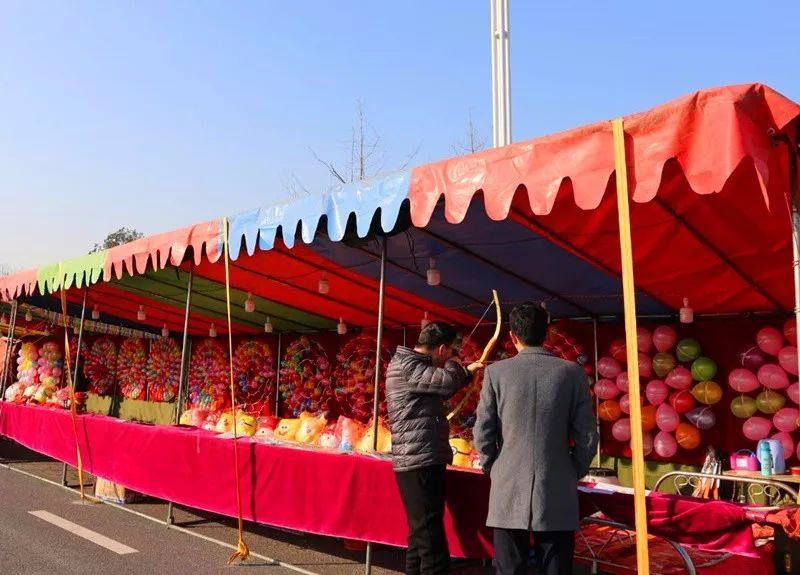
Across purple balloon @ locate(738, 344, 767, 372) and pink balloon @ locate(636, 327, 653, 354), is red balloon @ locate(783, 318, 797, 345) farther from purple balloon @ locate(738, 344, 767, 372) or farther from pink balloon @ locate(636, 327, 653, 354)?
pink balloon @ locate(636, 327, 653, 354)

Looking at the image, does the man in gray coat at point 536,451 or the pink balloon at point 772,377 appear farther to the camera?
the pink balloon at point 772,377

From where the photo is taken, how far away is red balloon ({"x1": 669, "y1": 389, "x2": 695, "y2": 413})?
6.84 metres

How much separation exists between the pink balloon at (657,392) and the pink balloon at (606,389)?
39 cm

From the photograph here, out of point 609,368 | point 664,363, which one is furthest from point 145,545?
point 664,363

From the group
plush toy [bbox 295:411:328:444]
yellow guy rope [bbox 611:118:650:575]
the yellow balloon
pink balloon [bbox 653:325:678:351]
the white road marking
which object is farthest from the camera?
plush toy [bbox 295:411:328:444]

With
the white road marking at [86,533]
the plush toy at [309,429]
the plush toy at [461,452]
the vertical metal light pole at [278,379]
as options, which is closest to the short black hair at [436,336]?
the plush toy at [461,452]

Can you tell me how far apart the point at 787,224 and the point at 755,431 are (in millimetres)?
3145

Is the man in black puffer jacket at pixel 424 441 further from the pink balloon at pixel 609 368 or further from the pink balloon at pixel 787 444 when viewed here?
the pink balloon at pixel 787 444

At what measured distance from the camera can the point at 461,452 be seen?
621 centimetres

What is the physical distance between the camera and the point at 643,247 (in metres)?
4.78

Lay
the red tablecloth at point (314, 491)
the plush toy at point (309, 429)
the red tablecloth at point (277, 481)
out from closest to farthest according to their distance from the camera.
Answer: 1. the red tablecloth at point (314, 491)
2. the red tablecloth at point (277, 481)
3. the plush toy at point (309, 429)

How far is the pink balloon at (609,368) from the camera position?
7.30 meters

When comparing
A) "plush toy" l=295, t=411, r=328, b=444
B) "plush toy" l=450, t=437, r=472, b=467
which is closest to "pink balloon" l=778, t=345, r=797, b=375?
"plush toy" l=450, t=437, r=472, b=467

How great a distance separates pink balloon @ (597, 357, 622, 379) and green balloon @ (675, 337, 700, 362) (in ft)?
2.18
